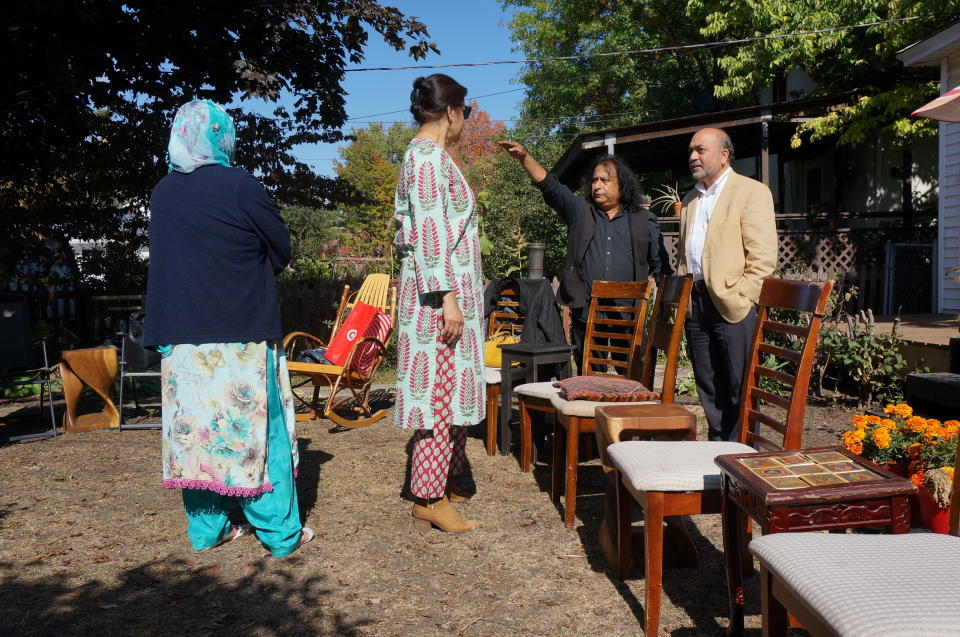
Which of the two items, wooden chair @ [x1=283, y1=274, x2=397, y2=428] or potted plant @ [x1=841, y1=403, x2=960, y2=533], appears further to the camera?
wooden chair @ [x1=283, y1=274, x2=397, y2=428]

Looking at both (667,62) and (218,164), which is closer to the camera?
(218,164)

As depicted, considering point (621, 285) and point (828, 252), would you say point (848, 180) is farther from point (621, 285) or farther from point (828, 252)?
point (621, 285)

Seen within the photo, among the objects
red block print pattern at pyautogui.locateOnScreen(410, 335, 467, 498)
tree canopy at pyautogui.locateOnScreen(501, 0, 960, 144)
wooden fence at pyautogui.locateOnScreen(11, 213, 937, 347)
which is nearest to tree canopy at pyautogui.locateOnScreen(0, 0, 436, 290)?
wooden fence at pyautogui.locateOnScreen(11, 213, 937, 347)

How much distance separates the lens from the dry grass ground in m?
2.74

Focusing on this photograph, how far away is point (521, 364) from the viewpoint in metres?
4.94

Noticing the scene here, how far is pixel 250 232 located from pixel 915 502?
2.62 meters

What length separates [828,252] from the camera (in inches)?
461

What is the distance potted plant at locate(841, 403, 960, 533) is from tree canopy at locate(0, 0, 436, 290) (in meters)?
6.06

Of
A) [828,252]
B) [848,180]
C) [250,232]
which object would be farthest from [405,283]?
[848,180]

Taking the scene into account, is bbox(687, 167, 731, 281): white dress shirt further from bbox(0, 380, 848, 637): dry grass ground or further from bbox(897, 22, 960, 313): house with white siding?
bbox(897, 22, 960, 313): house with white siding

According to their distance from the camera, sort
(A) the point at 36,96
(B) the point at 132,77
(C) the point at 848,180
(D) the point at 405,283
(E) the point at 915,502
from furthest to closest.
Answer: (C) the point at 848,180, (B) the point at 132,77, (A) the point at 36,96, (D) the point at 405,283, (E) the point at 915,502

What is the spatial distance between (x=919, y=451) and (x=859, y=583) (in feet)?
7.19

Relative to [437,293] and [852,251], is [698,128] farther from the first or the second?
[437,293]

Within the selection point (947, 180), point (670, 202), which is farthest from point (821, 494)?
point (670, 202)
